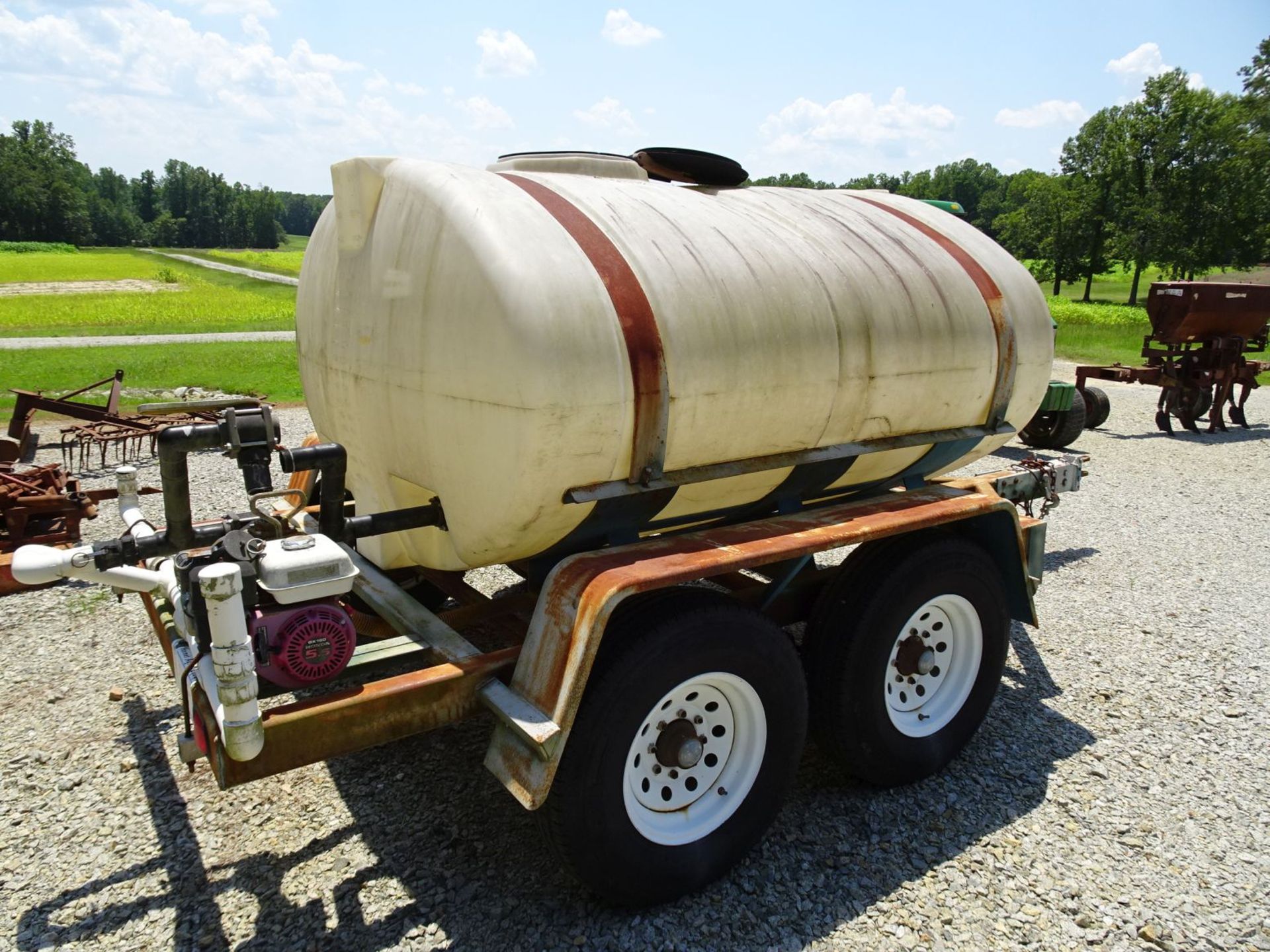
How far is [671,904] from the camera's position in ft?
10.1

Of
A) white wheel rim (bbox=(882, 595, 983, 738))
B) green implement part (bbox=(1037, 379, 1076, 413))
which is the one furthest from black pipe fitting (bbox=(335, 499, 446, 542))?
green implement part (bbox=(1037, 379, 1076, 413))

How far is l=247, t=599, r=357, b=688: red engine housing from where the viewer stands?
2785 millimetres

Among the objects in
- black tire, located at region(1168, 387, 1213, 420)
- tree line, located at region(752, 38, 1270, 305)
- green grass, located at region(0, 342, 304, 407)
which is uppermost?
tree line, located at region(752, 38, 1270, 305)

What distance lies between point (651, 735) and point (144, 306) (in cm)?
3770

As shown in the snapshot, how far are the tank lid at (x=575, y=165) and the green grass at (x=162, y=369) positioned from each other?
10102 mm

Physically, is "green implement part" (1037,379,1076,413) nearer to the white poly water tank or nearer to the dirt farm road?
the white poly water tank

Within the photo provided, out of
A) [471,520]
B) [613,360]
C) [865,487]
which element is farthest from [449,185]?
[865,487]

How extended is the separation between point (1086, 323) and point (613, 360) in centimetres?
3643

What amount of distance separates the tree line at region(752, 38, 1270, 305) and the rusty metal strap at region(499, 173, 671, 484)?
52131 mm

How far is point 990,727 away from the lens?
4.38 m

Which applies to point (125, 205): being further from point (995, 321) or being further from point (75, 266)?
point (995, 321)

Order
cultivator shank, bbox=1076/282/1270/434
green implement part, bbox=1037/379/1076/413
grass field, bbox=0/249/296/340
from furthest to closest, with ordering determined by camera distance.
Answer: grass field, bbox=0/249/296/340 < cultivator shank, bbox=1076/282/1270/434 < green implement part, bbox=1037/379/1076/413

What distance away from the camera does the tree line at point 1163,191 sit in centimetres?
4941

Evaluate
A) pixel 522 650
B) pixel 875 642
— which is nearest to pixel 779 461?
pixel 875 642
